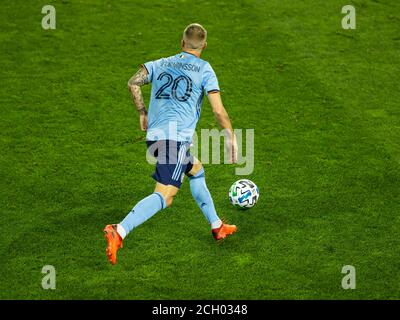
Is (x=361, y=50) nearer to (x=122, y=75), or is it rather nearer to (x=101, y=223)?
(x=122, y=75)

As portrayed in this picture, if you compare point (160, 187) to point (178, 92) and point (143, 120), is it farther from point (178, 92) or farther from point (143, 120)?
point (178, 92)

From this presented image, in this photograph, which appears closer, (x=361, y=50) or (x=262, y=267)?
(x=262, y=267)

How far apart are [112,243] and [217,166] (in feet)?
9.02

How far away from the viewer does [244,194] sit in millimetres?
8727

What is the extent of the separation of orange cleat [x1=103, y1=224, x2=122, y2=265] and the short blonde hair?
1858 mm

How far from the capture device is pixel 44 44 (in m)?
12.6

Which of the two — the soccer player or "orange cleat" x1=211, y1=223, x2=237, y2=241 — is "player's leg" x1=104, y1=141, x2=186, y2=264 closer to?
the soccer player

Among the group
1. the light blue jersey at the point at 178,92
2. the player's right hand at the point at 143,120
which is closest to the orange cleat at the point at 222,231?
the light blue jersey at the point at 178,92

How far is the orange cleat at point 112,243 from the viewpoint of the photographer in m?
7.40

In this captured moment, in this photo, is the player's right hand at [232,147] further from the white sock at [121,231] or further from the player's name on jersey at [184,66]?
the white sock at [121,231]

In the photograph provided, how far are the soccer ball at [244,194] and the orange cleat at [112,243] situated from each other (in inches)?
67.4

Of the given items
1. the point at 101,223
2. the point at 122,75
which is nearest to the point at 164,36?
the point at 122,75

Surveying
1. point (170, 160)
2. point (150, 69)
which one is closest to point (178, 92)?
point (150, 69)

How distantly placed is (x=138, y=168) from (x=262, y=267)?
257cm
